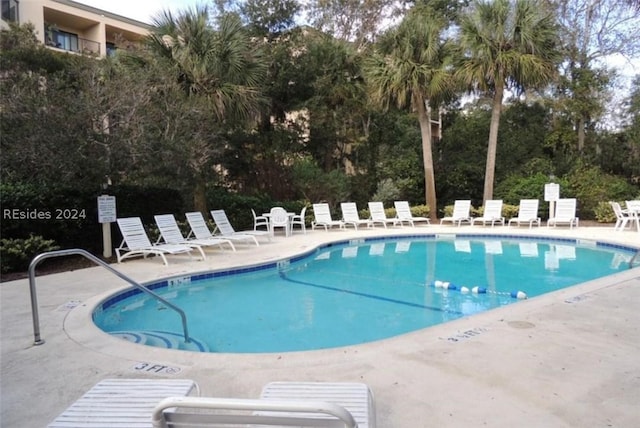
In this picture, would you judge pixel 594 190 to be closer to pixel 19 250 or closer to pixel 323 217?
pixel 323 217

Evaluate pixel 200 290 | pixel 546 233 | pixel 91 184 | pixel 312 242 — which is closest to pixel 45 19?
pixel 91 184

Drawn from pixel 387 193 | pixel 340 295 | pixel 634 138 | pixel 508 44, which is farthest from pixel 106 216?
pixel 634 138

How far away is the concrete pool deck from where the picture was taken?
2.63 metres

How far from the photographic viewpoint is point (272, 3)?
15.5 meters

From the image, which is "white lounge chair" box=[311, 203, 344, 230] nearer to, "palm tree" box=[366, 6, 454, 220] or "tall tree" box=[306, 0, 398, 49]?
"palm tree" box=[366, 6, 454, 220]

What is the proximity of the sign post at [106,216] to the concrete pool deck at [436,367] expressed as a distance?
3.24 m

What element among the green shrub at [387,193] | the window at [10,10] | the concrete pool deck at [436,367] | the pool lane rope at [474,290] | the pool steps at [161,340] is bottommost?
the pool steps at [161,340]

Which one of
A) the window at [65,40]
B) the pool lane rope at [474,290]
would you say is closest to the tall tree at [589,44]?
the pool lane rope at [474,290]

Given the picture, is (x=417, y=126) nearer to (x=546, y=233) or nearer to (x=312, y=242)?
(x=546, y=233)

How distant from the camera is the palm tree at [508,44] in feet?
47.0

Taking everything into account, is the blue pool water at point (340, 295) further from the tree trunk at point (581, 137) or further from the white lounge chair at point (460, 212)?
the tree trunk at point (581, 137)

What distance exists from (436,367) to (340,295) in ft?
12.1

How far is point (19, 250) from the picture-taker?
23.7 feet

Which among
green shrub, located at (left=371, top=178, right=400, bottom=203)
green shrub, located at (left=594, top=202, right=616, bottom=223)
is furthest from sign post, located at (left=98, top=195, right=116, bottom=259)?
green shrub, located at (left=594, top=202, right=616, bottom=223)
